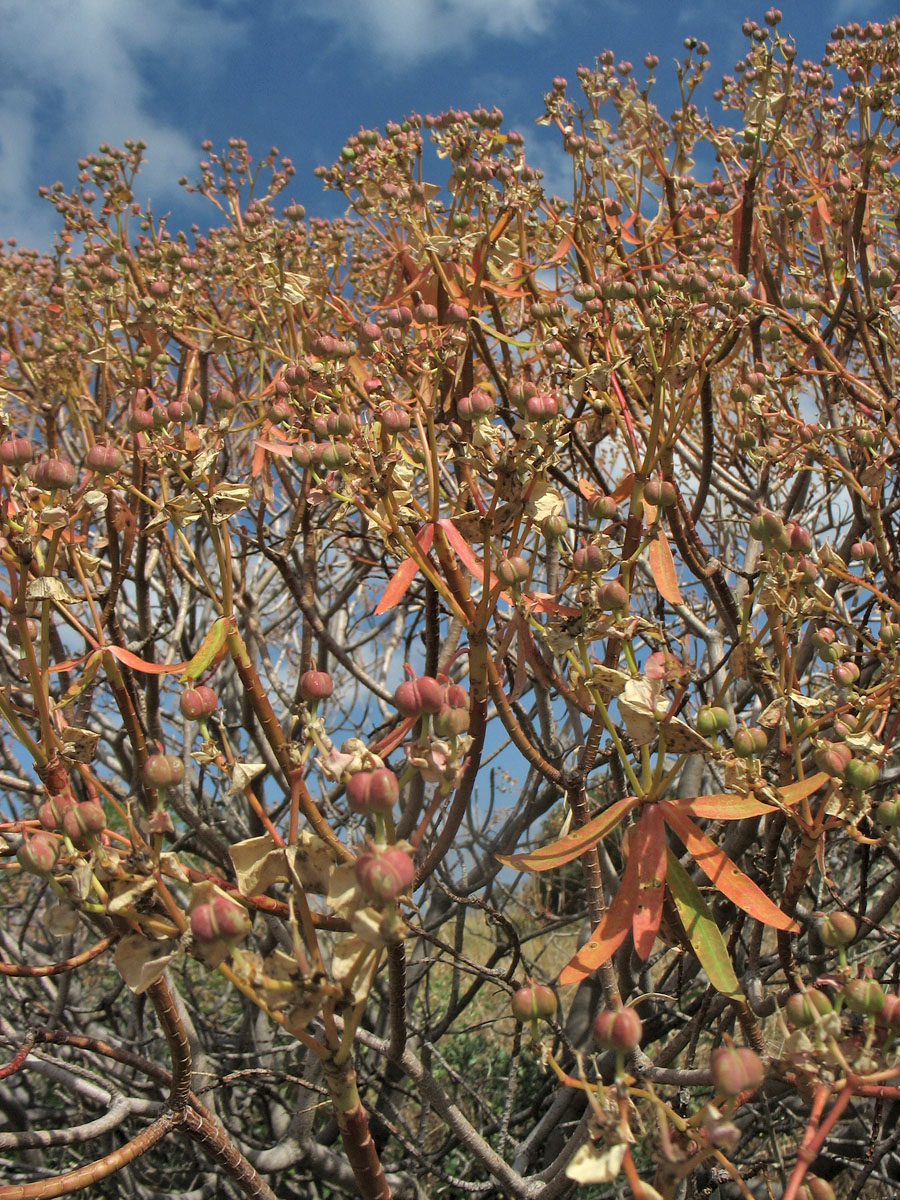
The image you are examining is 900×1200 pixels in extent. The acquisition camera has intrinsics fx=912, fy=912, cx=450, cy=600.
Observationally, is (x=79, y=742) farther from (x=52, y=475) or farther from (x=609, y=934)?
(x=609, y=934)

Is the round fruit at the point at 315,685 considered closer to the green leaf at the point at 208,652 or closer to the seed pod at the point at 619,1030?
the green leaf at the point at 208,652

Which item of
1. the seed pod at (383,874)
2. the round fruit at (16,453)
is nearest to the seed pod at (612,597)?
the seed pod at (383,874)

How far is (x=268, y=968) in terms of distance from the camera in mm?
870

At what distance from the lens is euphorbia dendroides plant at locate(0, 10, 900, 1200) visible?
0.95 meters

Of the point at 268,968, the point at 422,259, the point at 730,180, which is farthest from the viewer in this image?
the point at 730,180

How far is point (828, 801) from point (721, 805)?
15 centimetres

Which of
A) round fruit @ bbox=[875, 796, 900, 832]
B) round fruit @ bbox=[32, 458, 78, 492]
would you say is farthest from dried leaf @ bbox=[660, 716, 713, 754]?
round fruit @ bbox=[32, 458, 78, 492]

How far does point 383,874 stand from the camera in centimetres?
77

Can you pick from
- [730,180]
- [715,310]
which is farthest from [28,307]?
[715,310]

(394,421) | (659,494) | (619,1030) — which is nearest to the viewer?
(619,1030)

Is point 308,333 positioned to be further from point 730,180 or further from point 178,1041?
point 178,1041

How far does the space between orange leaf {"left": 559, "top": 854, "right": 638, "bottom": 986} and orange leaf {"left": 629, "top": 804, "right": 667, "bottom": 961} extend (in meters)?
0.01

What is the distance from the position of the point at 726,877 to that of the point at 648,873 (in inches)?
4.5

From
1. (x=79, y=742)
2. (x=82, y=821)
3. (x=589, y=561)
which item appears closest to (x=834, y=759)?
(x=589, y=561)
